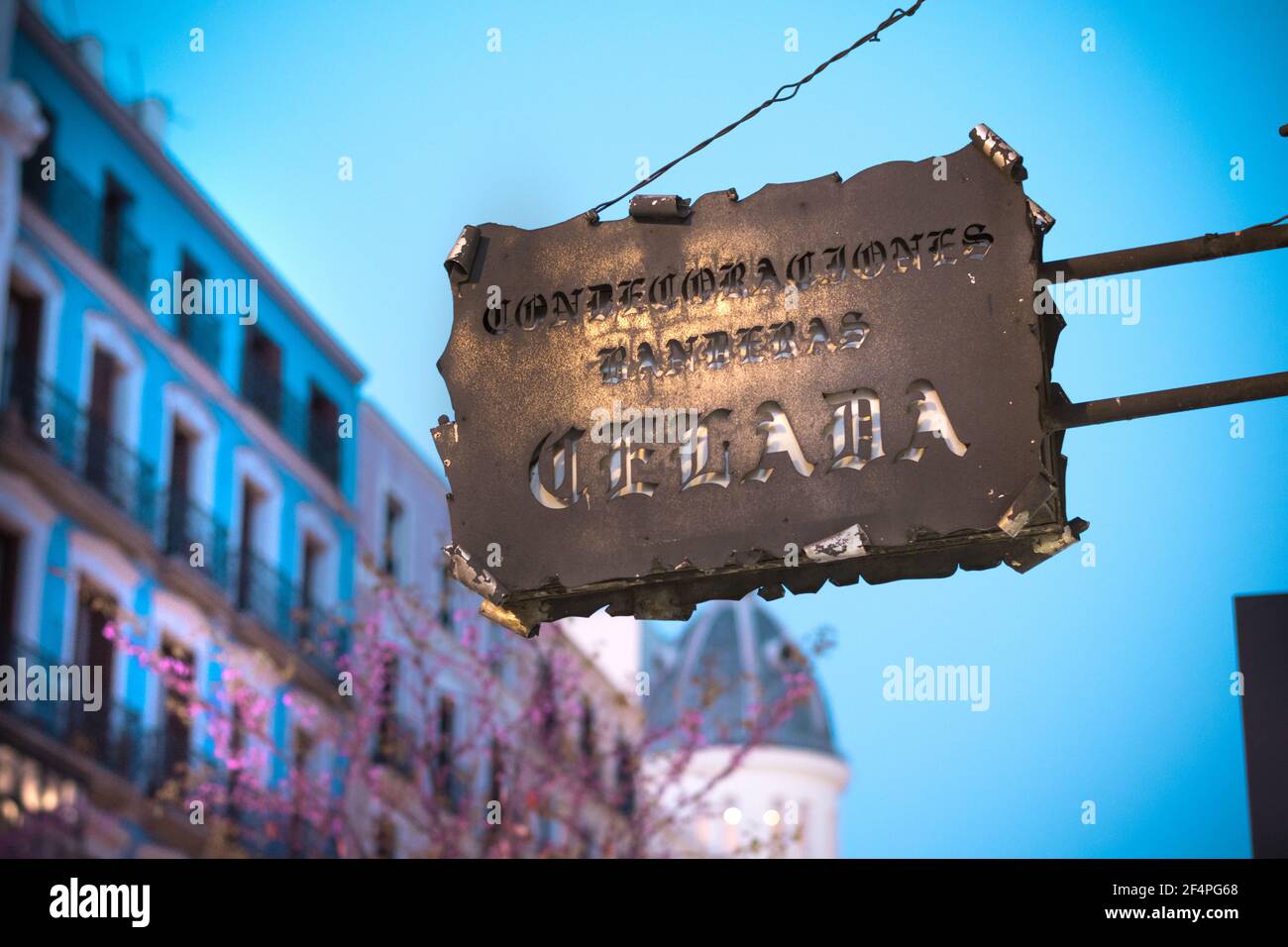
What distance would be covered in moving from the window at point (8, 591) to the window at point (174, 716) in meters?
1.97

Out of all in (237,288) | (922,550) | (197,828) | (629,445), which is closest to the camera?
(922,550)

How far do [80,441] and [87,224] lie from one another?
286 centimetres

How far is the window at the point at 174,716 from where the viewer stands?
23422mm

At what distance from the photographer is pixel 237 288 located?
90.8 ft

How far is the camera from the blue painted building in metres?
22.2

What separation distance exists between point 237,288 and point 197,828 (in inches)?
307

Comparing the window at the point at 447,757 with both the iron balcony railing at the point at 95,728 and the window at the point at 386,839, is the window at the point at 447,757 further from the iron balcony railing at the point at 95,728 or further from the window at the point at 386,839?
the iron balcony railing at the point at 95,728

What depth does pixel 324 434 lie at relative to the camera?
2988 cm

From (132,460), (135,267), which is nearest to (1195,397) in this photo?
(132,460)

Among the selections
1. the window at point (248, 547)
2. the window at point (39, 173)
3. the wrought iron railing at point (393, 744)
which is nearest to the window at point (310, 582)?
the window at point (248, 547)

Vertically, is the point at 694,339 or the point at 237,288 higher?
the point at 237,288
